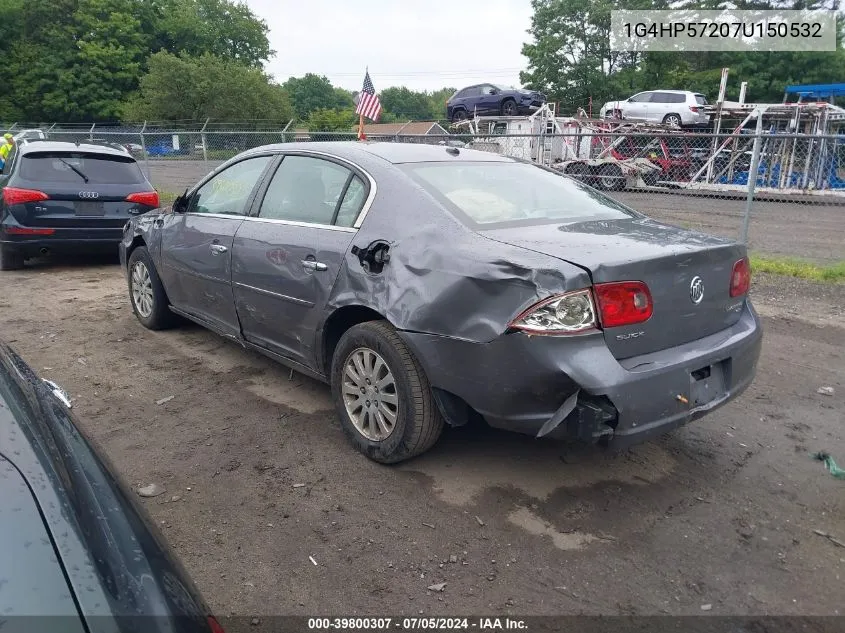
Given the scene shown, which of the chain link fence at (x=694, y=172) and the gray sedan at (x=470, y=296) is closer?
the gray sedan at (x=470, y=296)

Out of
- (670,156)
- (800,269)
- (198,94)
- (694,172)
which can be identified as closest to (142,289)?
(800,269)

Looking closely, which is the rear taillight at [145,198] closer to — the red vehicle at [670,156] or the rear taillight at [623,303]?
the rear taillight at [623,303]

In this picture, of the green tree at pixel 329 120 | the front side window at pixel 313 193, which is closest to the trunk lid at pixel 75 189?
the front side window at pixel 313 193

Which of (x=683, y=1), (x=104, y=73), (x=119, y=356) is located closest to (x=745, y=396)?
(x=119, y=356)

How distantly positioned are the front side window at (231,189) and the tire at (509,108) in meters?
23.9

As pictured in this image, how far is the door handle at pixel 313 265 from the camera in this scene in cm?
359

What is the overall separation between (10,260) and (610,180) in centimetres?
1219

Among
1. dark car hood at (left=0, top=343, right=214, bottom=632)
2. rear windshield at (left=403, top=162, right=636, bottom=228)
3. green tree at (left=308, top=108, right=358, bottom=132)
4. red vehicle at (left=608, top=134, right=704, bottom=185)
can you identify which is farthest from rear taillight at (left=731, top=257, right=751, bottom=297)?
green tree at (left=308, top=108, right=358, bottom=132)

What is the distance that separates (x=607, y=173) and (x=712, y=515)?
47.2ft

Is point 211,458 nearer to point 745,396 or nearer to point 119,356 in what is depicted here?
point 119,356

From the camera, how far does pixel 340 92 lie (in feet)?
366

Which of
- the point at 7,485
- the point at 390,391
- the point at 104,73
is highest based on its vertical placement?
the point at 104,73

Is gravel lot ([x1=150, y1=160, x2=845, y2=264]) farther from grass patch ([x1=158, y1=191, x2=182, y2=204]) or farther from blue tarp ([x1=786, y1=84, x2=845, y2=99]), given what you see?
blue tarp ([x1=786, y1=84, x2=845, y2=99])

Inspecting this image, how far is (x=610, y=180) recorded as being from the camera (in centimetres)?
1545
